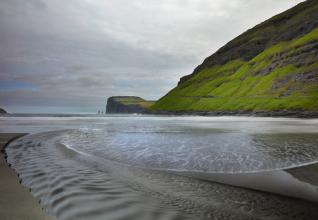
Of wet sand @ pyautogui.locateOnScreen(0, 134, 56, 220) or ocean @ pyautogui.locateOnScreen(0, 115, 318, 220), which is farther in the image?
ocean @ pyautogui.locateOnScreen(0, 115, 318, 220)

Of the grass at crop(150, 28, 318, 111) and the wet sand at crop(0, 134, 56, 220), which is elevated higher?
the grass at crop(150, 28, 318, 111)

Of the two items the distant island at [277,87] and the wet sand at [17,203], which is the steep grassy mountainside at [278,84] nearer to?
the distant island at [277,87]

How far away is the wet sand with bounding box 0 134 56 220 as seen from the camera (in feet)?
16.0

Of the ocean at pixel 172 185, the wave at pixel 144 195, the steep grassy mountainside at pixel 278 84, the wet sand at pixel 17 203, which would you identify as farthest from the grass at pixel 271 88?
the wet sand at pixel 17 203

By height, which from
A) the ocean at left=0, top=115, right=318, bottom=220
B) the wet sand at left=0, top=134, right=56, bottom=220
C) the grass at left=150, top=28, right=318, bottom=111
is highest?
the grass at left=150, top=28, right=318, bottom=111

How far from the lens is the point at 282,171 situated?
411 inches

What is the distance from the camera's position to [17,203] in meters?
5.62

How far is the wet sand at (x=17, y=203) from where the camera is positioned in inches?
192

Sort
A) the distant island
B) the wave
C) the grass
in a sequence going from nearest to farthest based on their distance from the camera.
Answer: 1. the wave
2. the distant island
3. the grass

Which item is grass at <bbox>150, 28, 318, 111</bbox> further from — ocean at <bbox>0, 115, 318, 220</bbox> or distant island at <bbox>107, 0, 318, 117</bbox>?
ocean at <bbox>0, 115, 318, 220</bbox>

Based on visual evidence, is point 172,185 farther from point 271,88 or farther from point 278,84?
point 271,88

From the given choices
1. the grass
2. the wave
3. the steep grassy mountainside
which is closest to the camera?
the wave

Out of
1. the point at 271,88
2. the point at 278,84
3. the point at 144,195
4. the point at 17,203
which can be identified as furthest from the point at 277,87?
the point at 17,203

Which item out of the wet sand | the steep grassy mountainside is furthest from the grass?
the wet sand
